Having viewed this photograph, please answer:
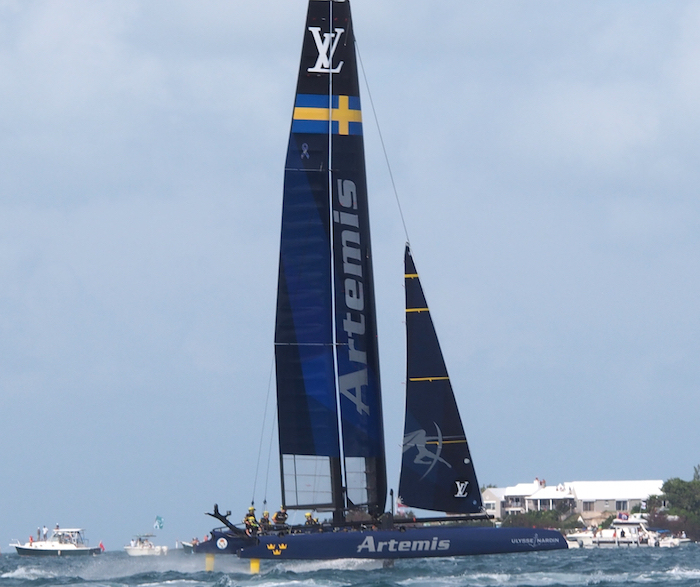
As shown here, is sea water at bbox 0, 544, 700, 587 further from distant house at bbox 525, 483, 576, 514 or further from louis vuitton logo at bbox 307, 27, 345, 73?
distant house at bbox 525, 483, 576, 514

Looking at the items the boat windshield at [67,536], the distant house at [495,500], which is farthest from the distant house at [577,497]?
the boat windshield at [67,536]

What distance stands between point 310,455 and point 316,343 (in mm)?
2597

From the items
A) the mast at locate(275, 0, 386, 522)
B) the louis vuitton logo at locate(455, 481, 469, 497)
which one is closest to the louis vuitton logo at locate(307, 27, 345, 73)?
the mast at locate(275, 0, 386, 522)

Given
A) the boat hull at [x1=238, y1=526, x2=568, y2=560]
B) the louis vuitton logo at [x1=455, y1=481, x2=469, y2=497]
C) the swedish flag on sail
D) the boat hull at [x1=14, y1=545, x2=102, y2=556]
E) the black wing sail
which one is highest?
the swedish flag on sail

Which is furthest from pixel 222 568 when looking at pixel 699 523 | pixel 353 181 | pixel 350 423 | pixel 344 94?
pixel 699 523

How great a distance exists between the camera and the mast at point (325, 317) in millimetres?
29016

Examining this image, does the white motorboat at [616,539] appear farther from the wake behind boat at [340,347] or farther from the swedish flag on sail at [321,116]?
the swedish flag on sail at [321,116]

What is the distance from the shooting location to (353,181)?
1164 inches

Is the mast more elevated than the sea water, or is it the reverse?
the mast

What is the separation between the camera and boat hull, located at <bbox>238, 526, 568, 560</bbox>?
26.5m

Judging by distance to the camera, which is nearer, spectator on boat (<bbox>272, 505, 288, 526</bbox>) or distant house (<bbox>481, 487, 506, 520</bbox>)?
spectator on boat (<bbox>272, 505, 288, 526</bbox>)

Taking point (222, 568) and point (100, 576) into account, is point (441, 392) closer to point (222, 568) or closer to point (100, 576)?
point (222, 568)

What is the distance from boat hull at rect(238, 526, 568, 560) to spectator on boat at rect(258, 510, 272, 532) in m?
0.72

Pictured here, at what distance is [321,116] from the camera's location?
29625 mm
